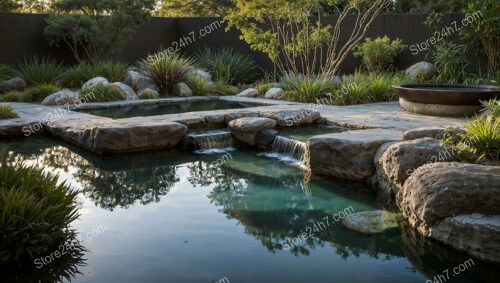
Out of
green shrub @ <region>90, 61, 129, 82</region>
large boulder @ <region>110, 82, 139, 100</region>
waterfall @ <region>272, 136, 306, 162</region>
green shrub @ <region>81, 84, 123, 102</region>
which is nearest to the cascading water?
waterfall @ <region>272, 136, 306, 162</region>

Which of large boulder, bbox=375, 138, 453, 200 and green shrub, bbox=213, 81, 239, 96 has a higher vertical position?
large boulder, bbox=375, 138, 453, 200

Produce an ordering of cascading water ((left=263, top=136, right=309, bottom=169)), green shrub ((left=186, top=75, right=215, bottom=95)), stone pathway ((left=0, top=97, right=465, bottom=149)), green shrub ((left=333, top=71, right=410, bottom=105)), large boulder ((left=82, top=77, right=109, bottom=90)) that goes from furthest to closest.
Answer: green shrub ((left=186, top=75, right=215, bottom=95)) → large boulder ((left=82, top=77, right=109, bottom=90)) → green shrub ((left=333, top=71, right=410, bottom=105)) → stone pathway ((left=0, top=97, right=465, bottom=149)) → cascading water ((left=263, top=136, right=309, bottom=169))

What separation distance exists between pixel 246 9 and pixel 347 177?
16.8 ft

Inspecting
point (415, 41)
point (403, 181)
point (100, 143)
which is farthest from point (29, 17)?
point (403, 181)

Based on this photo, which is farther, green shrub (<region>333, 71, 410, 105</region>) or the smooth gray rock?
green shrub (<region>333, 71, 410, 105</region>)

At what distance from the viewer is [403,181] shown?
4168mm

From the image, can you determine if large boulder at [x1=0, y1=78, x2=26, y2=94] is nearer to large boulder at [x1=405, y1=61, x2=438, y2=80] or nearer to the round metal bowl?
the round metal bowl

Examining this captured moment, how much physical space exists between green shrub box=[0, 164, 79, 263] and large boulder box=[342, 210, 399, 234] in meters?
1.96

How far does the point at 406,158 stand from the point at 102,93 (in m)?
6.60

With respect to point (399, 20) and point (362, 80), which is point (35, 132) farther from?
point (399, 20)

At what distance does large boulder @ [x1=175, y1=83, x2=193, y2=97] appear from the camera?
34.8 feet

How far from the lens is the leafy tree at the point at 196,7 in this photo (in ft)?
58.1

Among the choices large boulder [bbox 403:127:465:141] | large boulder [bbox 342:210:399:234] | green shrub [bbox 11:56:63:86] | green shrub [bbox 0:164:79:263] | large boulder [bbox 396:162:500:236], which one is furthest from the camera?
green shrub [bbox 11:56:63:86]

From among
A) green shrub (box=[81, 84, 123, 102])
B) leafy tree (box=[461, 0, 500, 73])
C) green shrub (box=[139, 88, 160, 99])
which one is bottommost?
green shrub (box=[139, 88, 160, 99])
